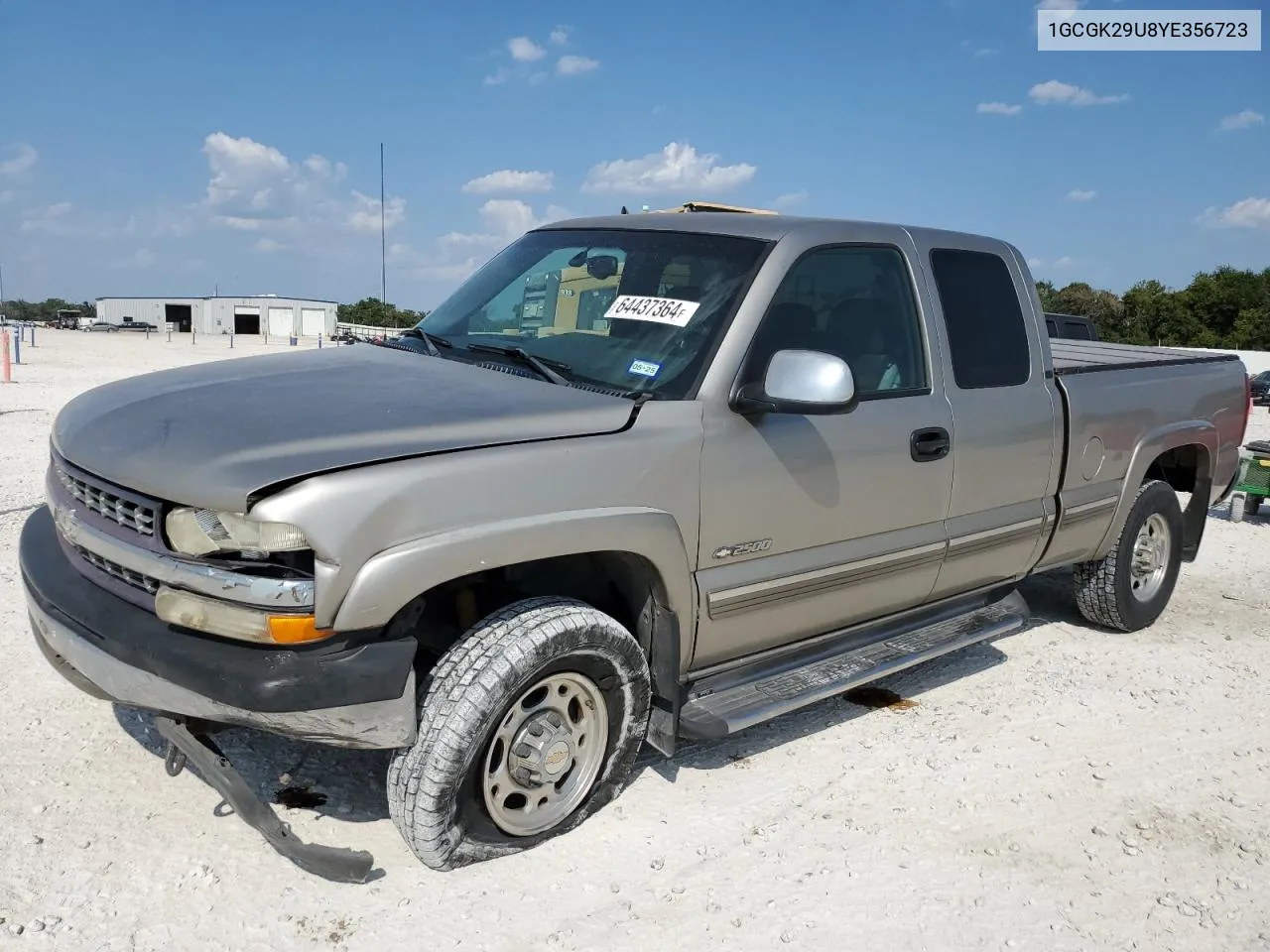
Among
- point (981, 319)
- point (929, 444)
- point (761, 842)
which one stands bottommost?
point (761, 842)

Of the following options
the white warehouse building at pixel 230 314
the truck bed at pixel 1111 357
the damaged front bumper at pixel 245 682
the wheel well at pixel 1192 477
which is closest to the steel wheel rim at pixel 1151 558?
the wheel well at pixel 1192 477

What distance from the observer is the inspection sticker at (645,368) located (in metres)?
3.30

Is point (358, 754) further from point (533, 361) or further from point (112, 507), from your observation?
point (533, 361)

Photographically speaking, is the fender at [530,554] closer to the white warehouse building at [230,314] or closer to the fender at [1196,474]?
the fender at [1196,474]

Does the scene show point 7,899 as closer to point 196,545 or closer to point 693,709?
point 196,545

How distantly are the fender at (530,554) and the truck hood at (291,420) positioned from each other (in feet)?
0.79

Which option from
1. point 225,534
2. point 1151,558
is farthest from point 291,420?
point 1151,558

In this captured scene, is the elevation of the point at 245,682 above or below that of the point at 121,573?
below

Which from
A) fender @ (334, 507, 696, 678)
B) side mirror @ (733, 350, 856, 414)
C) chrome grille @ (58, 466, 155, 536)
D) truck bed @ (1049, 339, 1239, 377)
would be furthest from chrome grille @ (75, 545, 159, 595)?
truck bed @ (1049, 339, 1239, 377)

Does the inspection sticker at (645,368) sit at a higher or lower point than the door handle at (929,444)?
higher

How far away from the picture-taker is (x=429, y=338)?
3943 millimetres

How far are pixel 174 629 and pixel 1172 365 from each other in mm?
5041

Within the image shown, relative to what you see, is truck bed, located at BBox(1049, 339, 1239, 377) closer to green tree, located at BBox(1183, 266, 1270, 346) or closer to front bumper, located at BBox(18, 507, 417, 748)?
front bumper, located at BBox(18, 507, 417, 748)

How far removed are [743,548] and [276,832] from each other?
1.62 meters
